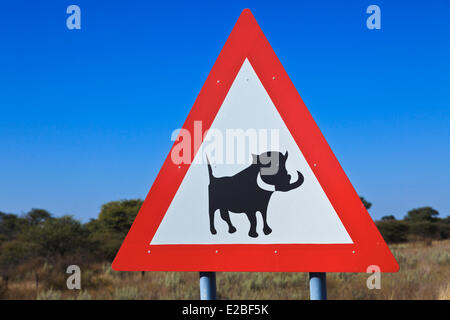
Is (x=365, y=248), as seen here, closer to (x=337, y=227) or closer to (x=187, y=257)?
(x=337, y=227)

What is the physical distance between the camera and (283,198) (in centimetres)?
186

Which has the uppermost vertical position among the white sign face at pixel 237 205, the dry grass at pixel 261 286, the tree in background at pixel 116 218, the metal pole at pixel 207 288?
the tree in background at pixel 116 218

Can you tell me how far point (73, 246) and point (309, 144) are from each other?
41.8 feet

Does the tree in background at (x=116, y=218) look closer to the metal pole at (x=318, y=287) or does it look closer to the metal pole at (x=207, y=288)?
the metal pole at (x=207, y=288)

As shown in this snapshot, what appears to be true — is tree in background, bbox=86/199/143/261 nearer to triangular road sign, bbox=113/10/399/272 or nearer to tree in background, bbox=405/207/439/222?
triangular road sign, bbox=113/10/399/272

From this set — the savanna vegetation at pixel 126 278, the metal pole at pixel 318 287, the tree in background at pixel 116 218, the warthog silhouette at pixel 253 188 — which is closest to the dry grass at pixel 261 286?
the savanna vegetation at pixel 126 278

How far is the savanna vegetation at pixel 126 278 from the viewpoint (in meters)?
6.39

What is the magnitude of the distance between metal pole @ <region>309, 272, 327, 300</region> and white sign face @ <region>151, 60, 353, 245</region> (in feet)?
0.50

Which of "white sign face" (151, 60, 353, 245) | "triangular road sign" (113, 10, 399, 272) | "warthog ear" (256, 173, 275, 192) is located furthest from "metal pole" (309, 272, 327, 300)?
"warthog ear" (256, 173, 275, 192)

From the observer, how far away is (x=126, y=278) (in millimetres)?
8797

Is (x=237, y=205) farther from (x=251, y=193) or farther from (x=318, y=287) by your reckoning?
(x=318, y=287)

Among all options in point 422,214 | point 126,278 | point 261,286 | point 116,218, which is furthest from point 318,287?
point 422,214
